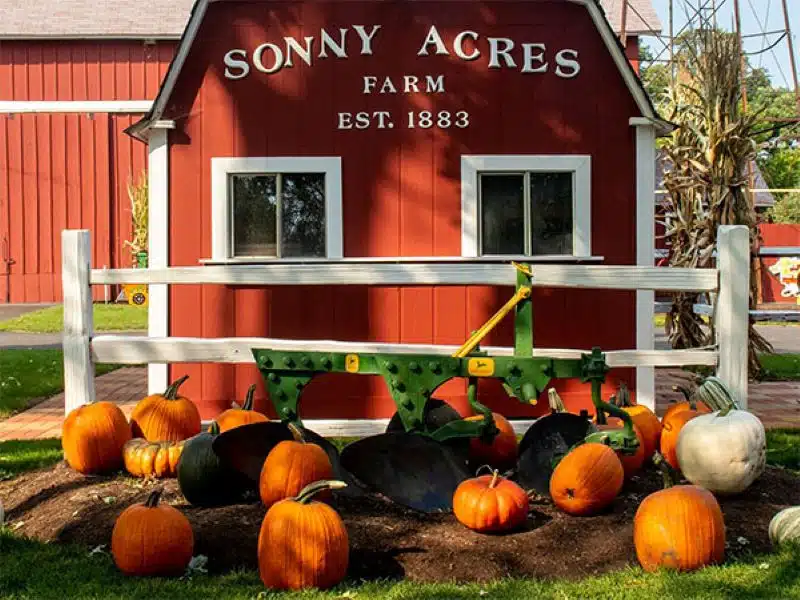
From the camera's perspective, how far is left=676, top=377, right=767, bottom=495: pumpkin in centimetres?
515

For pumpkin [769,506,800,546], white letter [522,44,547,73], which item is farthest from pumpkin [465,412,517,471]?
white letter [522,44,547,73]

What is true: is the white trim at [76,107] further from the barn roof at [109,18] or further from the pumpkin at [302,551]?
the barn roof at [109,18]

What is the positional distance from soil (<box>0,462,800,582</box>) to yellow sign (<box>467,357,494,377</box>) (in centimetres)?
70

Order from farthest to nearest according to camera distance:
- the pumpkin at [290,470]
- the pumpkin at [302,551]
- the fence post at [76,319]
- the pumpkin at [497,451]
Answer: the fence post at [76,319]
the pumpkin at [497,451]
the pumpkin at [290,470]
the pumpkin at [302,551]

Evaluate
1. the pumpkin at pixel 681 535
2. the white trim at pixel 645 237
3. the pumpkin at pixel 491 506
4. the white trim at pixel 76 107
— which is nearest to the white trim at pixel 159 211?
the white trim at pixel 76 107

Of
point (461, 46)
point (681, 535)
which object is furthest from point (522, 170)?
point (681, 535)

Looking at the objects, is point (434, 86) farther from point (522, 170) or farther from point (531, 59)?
point (522, 170)

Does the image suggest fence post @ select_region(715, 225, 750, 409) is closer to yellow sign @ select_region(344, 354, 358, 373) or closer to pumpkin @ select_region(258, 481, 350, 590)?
yellow sign @ select_region(344, 354, 358, 373)

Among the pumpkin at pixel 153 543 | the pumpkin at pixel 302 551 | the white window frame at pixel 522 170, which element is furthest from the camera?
the white window frame at pixel 522 170

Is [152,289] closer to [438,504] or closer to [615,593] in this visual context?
[438,504]

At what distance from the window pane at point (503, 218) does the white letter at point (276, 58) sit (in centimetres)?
202

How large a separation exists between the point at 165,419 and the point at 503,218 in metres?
3.83

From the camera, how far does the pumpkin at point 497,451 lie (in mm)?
5566

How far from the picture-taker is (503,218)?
28.5ft
